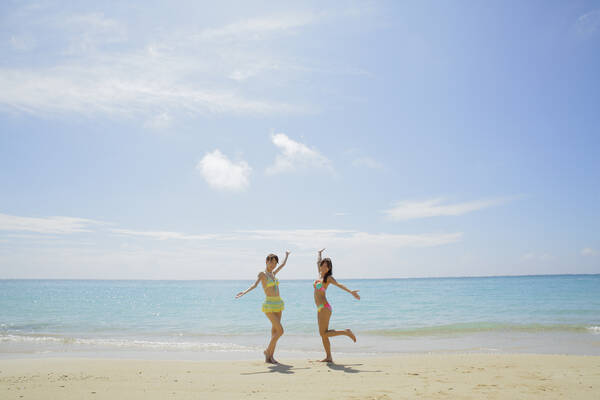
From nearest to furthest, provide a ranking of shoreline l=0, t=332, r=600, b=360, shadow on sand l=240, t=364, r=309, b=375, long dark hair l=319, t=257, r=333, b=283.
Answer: shadow on sand l=240, t=364, r=309, b=375, long dark hair l=319, t=257, r=333, b=283, shoreline l=0, t=332, r=600, b=360

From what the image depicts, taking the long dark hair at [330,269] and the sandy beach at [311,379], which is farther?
the long dark hair at [330,269]

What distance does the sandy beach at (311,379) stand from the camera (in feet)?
18.2

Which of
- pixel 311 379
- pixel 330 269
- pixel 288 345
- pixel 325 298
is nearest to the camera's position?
pixel 311 379

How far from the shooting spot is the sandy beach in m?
5.56

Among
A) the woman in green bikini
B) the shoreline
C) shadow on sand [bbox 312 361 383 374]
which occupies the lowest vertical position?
the shoreline

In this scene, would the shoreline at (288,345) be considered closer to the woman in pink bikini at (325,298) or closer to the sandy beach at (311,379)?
the sandy beach at (311,379)

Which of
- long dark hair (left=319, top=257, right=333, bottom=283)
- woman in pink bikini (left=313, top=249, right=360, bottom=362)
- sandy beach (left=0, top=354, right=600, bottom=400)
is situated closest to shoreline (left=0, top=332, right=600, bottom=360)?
sandy beach (left=0, top=354, right=600, bottom=400)

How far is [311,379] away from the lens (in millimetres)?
6445

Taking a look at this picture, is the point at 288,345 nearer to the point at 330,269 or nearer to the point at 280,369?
the point at 280,369

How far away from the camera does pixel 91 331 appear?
15852 millimetres

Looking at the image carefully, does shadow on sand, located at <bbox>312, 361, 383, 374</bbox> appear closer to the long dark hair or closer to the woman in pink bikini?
the woman in pink bikini

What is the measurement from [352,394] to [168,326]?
14.5m

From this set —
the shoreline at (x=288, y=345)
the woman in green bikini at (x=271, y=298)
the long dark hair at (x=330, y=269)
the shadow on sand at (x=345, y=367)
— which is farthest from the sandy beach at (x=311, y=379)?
the shoreline at (x=288, y=345)

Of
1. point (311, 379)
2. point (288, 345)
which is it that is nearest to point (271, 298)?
point (311, 379)
